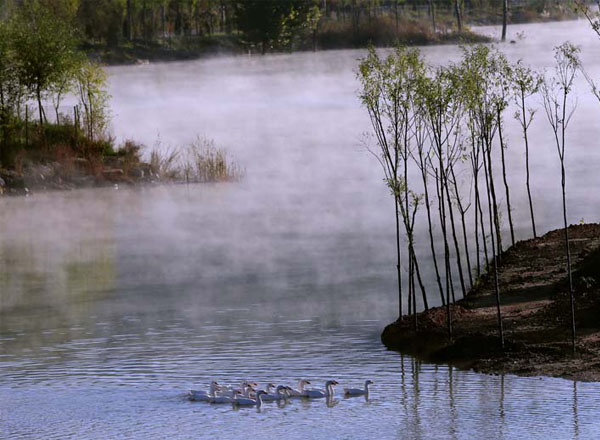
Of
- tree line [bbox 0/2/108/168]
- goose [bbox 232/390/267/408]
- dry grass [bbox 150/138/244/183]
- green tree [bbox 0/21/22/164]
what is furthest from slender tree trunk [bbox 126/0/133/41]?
goose [bbox 232/390/267/408]

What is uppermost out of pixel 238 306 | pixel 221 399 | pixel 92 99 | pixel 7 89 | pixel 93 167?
pixel 7 89

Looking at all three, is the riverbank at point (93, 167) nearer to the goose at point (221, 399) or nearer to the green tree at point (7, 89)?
the green tree at point (7, 89)

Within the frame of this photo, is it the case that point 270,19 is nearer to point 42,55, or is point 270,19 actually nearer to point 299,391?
point 42,55

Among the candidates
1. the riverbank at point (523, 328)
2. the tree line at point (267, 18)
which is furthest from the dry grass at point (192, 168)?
the tree line at point (267, 18)

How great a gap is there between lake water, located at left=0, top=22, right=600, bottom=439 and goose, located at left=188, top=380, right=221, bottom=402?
0.23 metres

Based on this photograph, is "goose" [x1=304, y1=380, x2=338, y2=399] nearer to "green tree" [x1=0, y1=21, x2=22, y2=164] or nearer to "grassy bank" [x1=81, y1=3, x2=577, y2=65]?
"green tree" [x1=0, y1=21, x2=22, y2=164]

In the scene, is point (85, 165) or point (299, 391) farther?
point (85, 165)

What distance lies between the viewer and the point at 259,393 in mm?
17516

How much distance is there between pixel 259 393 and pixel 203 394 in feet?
2.75

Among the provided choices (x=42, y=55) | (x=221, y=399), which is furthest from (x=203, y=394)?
(x=42, y=55)

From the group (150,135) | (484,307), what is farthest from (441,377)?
(150,135)

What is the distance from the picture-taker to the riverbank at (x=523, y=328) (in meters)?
19.1

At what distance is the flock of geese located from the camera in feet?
57.4

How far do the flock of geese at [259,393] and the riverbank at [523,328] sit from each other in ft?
8.62
